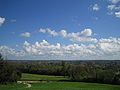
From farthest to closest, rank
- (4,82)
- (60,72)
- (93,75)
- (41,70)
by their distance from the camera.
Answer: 1. (41,70)
2. (60,72)
3. (93,75)
4. (4,82)

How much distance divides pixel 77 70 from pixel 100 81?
22.0 meters

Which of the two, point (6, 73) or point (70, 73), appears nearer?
point (6, 73)

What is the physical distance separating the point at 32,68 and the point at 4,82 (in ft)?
226

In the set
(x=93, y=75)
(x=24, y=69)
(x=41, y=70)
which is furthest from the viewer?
(x=24, y=69)

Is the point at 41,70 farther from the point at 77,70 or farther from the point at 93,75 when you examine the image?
the point at 93,75

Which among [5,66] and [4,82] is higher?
[5,66]

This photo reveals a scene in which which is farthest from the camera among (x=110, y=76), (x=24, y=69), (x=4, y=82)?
(x=24, y=69)

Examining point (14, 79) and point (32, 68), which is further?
point (32, 68)

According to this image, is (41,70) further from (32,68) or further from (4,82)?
(4,82)

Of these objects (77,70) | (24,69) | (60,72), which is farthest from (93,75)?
(24,69)

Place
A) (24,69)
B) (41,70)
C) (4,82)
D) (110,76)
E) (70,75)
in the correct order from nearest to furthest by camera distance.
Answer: (4,82) < (110,76) < (70,75) < (41,70) < (24,69)

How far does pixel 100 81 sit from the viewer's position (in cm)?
9819

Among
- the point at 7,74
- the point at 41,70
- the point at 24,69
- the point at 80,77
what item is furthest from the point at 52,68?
the point at 7,74

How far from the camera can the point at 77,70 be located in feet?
390
